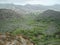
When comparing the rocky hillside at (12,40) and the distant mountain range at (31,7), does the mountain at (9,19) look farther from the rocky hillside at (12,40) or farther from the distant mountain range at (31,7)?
the rocky hillside at (12,40)

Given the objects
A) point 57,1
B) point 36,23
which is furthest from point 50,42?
point 57,1

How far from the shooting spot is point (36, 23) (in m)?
14.4

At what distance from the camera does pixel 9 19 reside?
45.0 ft

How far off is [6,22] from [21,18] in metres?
1.08

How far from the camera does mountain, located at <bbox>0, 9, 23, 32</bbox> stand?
13039 millimetres

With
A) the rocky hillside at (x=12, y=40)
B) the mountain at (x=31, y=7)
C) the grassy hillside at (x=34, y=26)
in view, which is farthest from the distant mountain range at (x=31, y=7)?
the rocky hillside at (x=12, y=40)

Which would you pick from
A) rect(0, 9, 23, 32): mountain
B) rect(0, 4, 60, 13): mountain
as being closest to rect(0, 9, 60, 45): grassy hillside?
rect(0, 9, 23, 32): mountain

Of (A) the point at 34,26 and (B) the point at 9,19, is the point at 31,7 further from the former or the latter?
(B) the point at 9,19

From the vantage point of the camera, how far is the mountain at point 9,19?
1304 centimetres

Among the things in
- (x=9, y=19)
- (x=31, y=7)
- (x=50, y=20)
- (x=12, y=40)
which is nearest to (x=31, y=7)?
(x=31, y=7)

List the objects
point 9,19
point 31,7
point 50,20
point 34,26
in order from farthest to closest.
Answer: point 50,20
point 31,7
point 34,26
point 9,19

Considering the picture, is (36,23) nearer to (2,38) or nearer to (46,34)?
(46,34)

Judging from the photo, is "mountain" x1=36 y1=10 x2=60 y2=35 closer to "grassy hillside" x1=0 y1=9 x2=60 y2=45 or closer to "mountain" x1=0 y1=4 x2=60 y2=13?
"grassy hillside" x1=0 y1=9 x2=60 y2=45

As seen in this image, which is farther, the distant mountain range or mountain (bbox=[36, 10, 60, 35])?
mountain (bbox=[36, 10, 60, 35])
